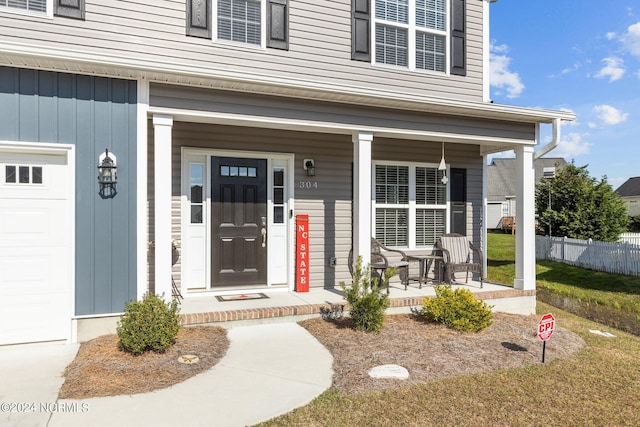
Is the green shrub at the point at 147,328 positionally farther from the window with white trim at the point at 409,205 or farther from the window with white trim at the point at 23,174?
the window with white trim at the point at 409,205

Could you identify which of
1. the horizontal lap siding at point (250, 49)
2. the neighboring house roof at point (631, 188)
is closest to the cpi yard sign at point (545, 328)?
the horizontal lap siding at point (250, 49)

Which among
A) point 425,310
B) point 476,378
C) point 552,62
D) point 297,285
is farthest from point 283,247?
point 552,62

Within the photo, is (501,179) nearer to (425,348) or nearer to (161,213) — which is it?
→ (425,348)

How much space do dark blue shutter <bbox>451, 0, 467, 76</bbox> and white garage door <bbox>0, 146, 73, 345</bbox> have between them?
601 cm

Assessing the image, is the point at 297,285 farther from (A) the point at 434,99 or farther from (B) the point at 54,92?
(B) the point at 54,92

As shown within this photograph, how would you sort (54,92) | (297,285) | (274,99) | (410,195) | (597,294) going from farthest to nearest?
(597,294)
(410,195)
(297,285)
(274,99)
(54,92)

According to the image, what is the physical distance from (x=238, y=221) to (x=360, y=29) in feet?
11.6

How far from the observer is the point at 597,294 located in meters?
8.95

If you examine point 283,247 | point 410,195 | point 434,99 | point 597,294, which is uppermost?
Answer: point 434,99

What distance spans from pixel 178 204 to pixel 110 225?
1.43 metres

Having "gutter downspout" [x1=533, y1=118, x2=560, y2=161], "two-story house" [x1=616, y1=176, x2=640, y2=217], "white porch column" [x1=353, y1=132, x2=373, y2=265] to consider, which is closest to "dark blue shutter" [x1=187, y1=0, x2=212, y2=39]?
"white porch column" [x1=353, y1=132, x2=373, y2=265]

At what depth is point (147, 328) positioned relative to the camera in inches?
142

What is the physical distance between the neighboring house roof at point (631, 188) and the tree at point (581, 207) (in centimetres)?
2330

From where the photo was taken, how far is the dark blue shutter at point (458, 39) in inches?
268
